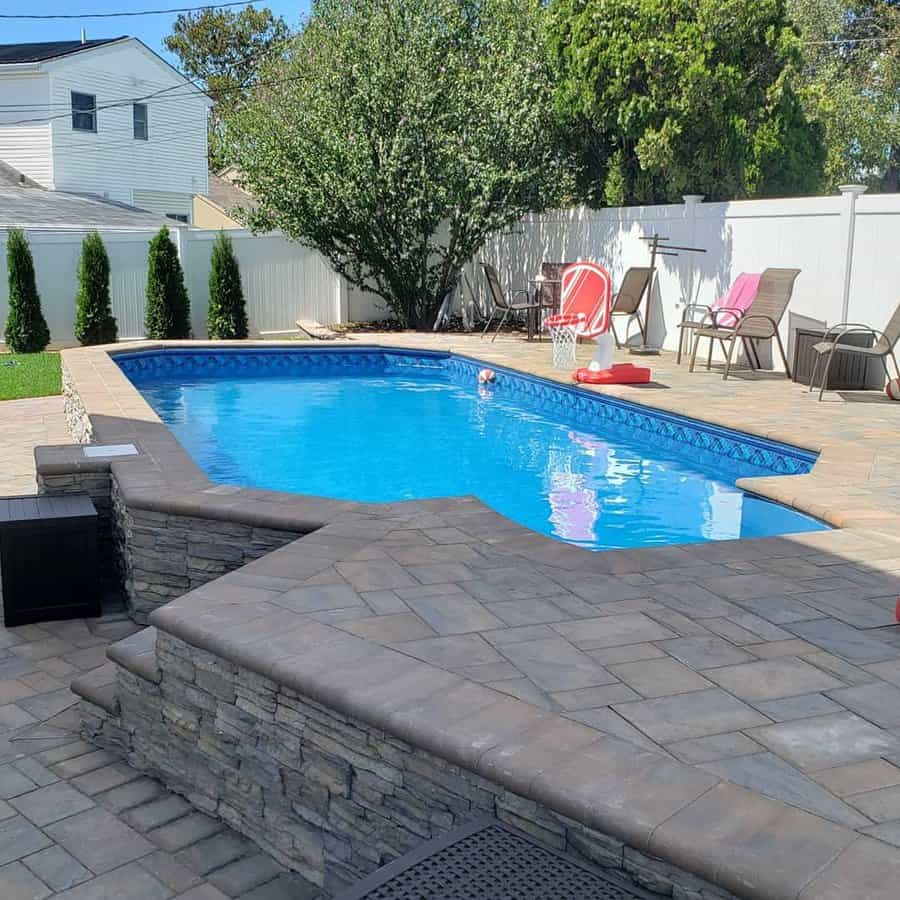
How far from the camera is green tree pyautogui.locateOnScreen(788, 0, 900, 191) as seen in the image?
2403 centimetres

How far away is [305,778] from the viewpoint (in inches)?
111

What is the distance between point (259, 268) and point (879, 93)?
1852cm

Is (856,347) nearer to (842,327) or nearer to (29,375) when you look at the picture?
(842,327)

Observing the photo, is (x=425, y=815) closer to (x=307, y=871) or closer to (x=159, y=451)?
(x=307, y=871)

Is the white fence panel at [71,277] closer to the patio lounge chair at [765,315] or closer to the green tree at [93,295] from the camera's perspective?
the green tree at [93,295]

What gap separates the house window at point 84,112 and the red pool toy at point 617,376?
1622 cm

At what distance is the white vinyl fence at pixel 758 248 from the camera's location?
905 centimetres

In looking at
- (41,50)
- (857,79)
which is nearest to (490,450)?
(41,50)

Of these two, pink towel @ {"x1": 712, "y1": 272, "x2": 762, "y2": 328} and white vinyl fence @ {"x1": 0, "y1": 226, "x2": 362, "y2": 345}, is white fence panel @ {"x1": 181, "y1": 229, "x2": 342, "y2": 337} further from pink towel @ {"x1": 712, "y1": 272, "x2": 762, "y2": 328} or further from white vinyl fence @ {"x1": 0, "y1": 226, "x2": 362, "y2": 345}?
pink towel @ {"x1": 712, "y1": 272, "x2": 762, "y2": 328}

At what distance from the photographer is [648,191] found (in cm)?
1441

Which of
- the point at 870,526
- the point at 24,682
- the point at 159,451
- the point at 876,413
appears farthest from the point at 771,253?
the point at 24,682

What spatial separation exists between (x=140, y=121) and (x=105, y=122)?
109 centimetres

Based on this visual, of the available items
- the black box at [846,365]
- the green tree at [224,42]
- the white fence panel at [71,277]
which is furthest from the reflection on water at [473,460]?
the green tree at [224,42]

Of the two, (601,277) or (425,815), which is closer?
(425,815)
